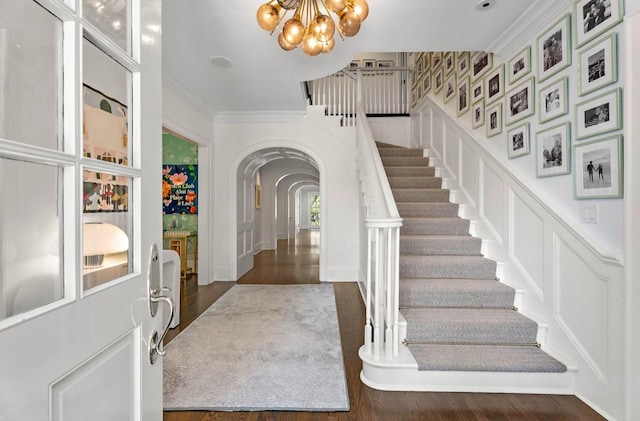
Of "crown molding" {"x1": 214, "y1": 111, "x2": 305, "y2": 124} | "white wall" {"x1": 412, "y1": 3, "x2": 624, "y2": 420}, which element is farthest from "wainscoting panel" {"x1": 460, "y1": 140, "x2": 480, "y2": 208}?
"crown molding" {"x1": 214, "y1": 111, "x2": 305, "y2": 124}

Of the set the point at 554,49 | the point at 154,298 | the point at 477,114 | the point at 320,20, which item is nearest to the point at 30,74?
the point at 154,298

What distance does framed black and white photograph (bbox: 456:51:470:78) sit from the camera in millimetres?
3696

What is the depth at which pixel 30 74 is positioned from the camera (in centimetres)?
52

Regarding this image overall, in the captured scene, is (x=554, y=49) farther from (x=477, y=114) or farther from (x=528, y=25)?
(x=477, y=114)

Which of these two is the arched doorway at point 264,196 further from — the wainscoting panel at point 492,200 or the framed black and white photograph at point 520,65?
the framed black and white photograph at point 520,65

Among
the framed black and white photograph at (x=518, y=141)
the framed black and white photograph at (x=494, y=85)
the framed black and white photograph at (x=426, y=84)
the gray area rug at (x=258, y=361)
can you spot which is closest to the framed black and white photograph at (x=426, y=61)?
the framed black and white photograph at (x=426, y=84)

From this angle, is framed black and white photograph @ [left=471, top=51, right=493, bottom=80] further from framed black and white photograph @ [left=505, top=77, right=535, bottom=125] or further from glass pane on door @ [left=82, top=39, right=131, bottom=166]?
glass pane on door @ [left=82, top=39, right=131, bottom=166]

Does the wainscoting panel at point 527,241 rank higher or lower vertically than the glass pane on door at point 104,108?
lower

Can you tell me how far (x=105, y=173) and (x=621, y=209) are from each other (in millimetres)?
2466

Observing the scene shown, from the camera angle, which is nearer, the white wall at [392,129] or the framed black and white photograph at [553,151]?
the framed black and white photograph at [553,151]

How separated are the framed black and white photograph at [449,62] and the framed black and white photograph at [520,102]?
1.49 m

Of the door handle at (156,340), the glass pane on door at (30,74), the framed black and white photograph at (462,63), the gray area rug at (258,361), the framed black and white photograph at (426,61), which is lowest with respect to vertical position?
the gray area rug at (258,361)

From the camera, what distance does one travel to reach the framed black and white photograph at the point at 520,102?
2.54 m

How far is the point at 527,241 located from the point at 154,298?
2776mm
